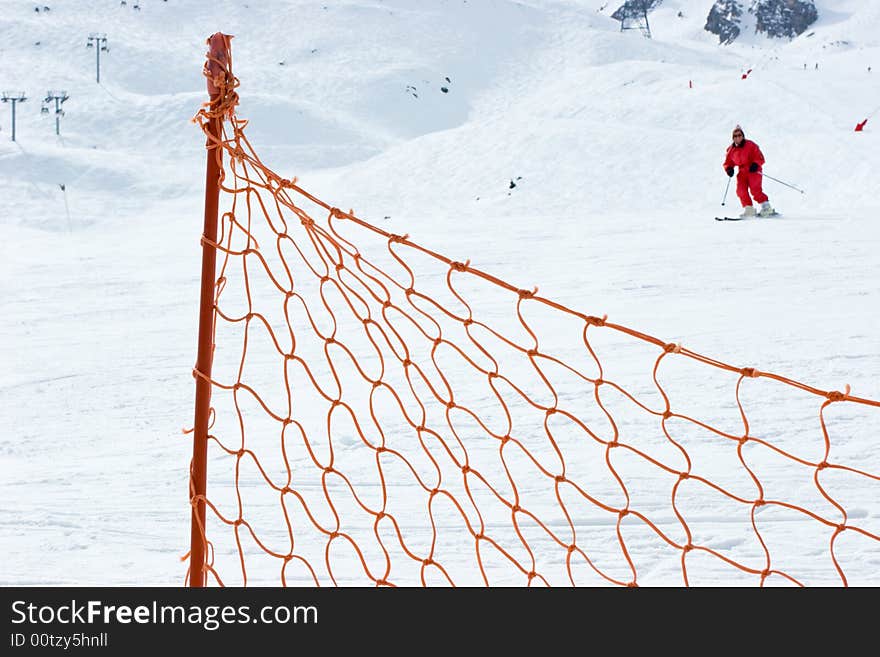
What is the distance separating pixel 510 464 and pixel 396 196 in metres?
12.5

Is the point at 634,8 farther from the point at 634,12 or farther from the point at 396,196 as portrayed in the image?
the point at 396,196

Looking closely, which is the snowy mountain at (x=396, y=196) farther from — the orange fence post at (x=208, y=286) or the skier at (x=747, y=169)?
the orange fence post at (x=208, y=286)

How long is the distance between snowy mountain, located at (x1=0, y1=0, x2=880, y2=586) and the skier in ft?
2.54

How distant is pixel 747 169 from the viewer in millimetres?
11977

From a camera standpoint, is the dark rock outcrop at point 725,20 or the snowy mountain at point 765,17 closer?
the snowy mountain at point 765,17

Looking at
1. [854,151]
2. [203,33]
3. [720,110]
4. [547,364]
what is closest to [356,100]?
[203,33]

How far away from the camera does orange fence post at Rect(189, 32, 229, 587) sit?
2912 mm

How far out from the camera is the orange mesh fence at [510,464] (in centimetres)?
333

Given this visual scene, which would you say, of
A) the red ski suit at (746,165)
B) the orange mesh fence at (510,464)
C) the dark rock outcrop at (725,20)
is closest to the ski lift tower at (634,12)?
the dark rock outcrop at (725,20)

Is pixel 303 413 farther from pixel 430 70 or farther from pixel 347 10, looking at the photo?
pixel 347 10

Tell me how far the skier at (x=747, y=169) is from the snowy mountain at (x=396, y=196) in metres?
0.77

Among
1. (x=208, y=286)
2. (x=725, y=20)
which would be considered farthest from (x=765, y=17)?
(x=208, y=286)
